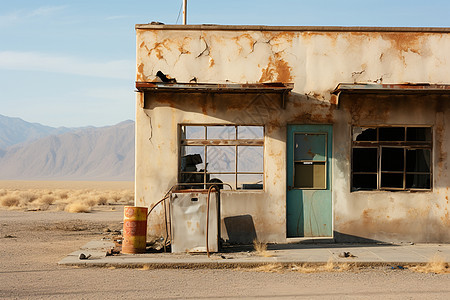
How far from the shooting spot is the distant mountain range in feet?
471

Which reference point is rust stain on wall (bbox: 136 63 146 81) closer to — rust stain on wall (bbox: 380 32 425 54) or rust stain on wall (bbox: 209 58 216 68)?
rust stain on wall (bbox: 209 58 216 68)

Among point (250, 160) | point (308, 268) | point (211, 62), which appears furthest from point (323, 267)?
point (250, 160)

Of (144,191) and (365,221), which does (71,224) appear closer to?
(144,191)

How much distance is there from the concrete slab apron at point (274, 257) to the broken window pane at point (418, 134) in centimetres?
254

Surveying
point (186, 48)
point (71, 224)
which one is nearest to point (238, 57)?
point (186, 48)

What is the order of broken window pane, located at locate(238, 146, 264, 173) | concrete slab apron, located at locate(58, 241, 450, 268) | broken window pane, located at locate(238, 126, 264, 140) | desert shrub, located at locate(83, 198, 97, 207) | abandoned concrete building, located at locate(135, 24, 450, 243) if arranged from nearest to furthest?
concrete slab apron, located at locate(58, 241, 450, 268), abandoned concrete building, located at locate(135, 24, 450, 243), desert shrub, located at locate(83, 198, 97, 207), broken window pane, located at locate(238, 126, 264, 140), broken window pane, located at locate(238, 146, 264, 173)

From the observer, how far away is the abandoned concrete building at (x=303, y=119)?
12.5m

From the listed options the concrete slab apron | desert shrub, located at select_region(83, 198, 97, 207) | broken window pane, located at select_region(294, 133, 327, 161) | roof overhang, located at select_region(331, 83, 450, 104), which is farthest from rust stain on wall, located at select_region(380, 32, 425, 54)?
desert shrub, located at select_region(83, 198, 97, 207)

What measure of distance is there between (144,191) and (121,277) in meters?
3.49

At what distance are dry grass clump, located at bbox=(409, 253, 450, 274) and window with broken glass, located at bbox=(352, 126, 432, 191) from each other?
9.37ft

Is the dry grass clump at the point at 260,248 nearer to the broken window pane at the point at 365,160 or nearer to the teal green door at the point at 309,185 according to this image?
the teal green door at the point at 309,185

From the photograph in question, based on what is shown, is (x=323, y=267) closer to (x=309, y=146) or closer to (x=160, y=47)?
(x=309, y=146)

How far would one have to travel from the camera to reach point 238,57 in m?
12.6

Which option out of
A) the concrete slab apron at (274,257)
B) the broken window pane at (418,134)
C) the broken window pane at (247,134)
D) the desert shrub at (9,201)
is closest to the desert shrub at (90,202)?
the desert shrub at (9,201)
